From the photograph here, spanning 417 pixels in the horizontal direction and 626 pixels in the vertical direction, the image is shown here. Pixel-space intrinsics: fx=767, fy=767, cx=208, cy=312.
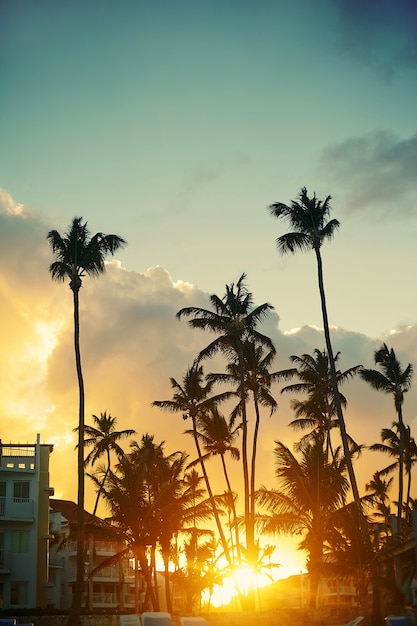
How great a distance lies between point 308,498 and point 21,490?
2109cm

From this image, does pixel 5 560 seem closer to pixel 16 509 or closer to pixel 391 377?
pixel 16 509

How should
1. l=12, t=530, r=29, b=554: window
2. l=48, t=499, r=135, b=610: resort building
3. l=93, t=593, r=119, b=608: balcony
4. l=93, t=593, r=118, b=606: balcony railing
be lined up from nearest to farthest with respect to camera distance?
1. l=12, t=530, r=29, b=554: window
2. l=48, t=499, r=135, b=610: resort building
3. l=93, t=593, r=119, b=608: balcony
4. l=93, t=593, r=118, b=606: balcony railing

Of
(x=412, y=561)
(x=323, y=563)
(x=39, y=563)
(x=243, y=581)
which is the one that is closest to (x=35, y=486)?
(x=39, y=563)

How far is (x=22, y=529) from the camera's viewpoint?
49.1 metres

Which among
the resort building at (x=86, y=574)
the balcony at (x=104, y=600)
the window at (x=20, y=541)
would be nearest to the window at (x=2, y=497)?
the window at (x=20, y=541)

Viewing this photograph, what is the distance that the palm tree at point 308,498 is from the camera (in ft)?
123

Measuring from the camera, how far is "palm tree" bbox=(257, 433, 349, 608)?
37562 mm

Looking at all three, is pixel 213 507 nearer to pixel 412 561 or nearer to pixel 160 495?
pixel 160 495

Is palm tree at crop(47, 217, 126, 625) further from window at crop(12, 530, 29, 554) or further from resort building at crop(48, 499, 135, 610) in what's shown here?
resort building at crop(48, 499, 135, 610)

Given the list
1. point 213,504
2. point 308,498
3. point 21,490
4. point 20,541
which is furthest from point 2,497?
point 308,498

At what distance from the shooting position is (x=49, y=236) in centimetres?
3816

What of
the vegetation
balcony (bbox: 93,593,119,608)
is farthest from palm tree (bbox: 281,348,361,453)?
balcony (bbox: 93,593,119,608)

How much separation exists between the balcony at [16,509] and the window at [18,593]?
3878 millimetres

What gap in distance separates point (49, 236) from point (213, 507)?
61.3ft
